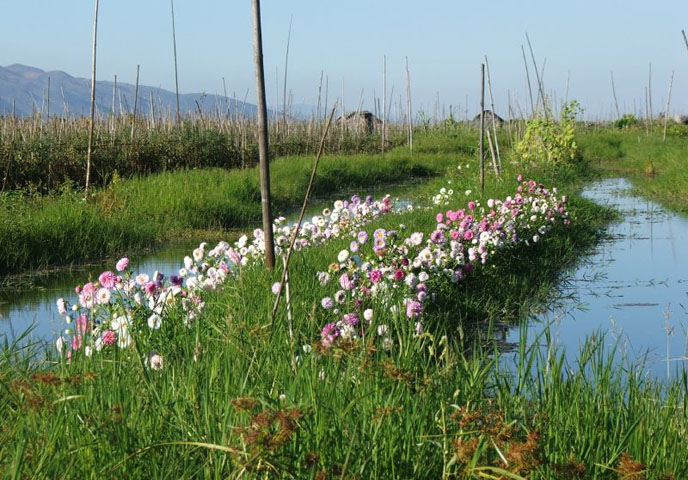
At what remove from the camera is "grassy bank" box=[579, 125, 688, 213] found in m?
15.3

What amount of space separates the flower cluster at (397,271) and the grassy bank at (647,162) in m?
7.63

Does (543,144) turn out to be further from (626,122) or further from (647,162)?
(626,122)

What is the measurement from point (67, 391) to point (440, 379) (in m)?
1.06

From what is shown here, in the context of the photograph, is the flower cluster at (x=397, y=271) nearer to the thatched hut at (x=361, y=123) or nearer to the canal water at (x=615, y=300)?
the canal water at (x=615, y=300)

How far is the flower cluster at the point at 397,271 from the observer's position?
12.9 ft

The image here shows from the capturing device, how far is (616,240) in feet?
33.1

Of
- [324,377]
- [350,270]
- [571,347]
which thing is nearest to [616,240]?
[571,347]

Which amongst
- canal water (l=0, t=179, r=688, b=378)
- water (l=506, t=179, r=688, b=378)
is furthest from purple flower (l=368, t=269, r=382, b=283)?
water (l=506, t=179, r=688, b=378)

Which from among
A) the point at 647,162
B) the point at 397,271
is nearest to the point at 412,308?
the point at 397,271

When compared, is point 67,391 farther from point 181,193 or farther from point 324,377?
point 181,193

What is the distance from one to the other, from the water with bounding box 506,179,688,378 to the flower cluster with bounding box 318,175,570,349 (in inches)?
25.8

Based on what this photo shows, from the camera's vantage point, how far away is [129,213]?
34.6 ft

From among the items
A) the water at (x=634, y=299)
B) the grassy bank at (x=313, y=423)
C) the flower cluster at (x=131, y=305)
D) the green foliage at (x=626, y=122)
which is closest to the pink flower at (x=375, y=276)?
the flower cluster at (x=131, y=305)

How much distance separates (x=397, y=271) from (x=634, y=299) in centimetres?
272
